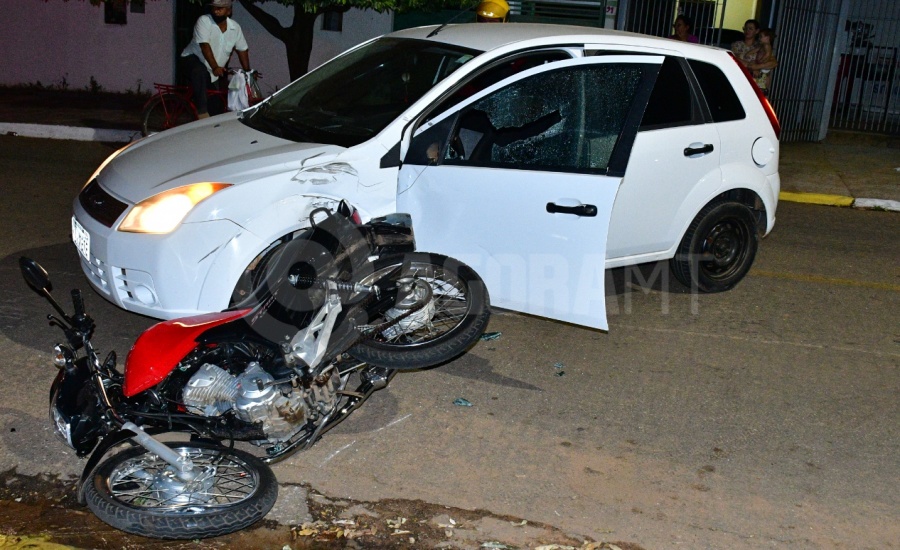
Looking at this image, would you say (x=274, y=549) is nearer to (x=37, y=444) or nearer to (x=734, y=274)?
(x=37, y=444)

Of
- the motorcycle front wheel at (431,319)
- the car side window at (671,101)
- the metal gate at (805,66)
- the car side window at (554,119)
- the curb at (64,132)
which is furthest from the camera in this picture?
the metal gate at (805,66)

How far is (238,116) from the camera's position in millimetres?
6527

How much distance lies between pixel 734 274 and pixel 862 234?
10.0 feet

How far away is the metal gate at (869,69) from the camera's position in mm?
15508

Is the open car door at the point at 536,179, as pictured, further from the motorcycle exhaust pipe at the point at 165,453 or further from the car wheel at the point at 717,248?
the motorcycle exhaust pipe at the point at 165,453

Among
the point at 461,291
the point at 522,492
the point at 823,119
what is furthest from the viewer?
the point at 823,119

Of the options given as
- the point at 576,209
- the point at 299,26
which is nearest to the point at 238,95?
the point at 576,209

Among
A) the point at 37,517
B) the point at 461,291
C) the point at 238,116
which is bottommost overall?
the point at 37,517

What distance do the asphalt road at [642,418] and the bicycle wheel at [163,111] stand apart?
408cm

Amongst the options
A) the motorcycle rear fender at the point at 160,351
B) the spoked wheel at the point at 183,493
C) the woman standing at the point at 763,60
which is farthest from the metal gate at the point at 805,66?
the spoked wheel at the point at 183,493

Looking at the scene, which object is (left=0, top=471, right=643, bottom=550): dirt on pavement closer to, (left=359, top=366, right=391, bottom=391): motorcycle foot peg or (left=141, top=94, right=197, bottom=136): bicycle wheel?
(left=359, top=366, right=391, bottom=391): motorcycle foot peg

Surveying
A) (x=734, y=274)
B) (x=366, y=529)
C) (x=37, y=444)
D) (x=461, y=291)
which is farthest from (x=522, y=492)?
(x=734, y=274)

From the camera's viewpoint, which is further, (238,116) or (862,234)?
(862,234)

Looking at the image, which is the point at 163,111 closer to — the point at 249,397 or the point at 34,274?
the point at 34,274
